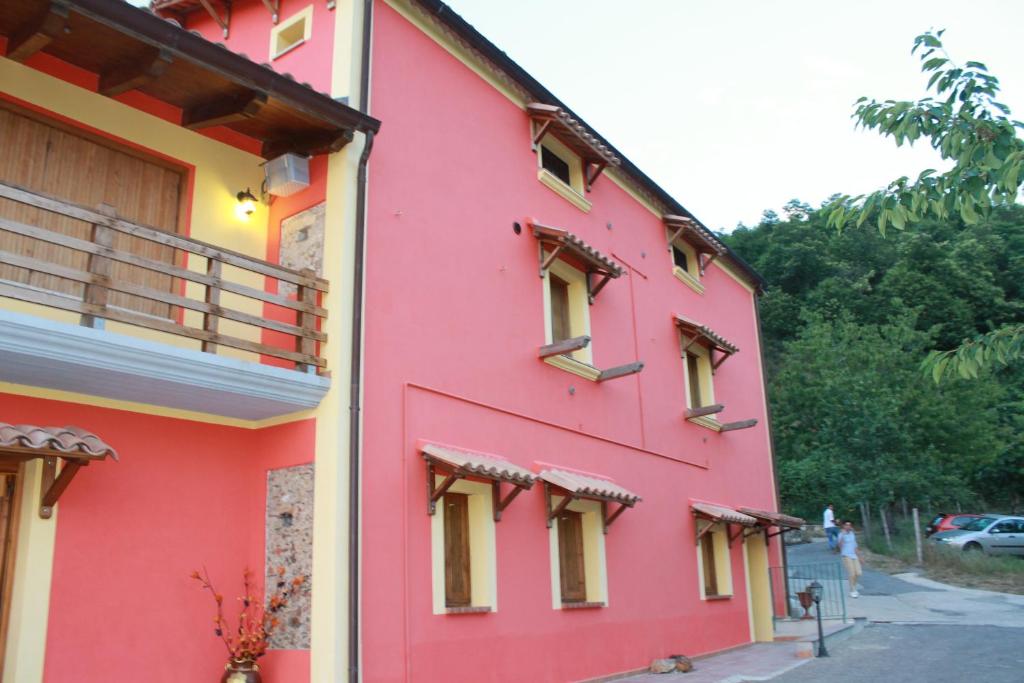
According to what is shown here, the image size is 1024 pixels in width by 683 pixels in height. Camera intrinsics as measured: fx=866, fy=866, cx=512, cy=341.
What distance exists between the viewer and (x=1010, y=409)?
34125 mm

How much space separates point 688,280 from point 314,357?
396 inches

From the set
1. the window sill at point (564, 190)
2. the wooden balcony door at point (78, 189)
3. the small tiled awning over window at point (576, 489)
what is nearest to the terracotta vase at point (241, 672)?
the wooden balcony door at point (78, 189)

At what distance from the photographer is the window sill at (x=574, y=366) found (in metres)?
11.5

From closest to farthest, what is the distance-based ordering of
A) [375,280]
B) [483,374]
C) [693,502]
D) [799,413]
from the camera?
[375,280] < [483,374] < [693,502] < [799,413]

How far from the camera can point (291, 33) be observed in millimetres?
10227

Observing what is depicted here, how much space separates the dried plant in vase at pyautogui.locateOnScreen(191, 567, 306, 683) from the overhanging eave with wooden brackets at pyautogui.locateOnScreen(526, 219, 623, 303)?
5.63 meters

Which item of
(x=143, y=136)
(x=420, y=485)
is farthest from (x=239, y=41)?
(x=420, y=485)

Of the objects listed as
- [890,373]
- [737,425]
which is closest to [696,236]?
[737,425]

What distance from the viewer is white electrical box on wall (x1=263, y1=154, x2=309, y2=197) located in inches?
340

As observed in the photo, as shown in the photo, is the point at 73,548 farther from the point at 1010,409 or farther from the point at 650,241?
the point at 1010,409

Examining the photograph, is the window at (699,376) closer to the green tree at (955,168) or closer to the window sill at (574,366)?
the window sill at (574,366)

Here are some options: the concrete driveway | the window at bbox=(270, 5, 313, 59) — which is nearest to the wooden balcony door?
the window at bbox=(270, 5, 313, 59)

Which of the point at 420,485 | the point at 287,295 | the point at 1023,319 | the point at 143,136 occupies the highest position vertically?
the point at 1023,319

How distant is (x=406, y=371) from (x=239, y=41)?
5.07 meters
